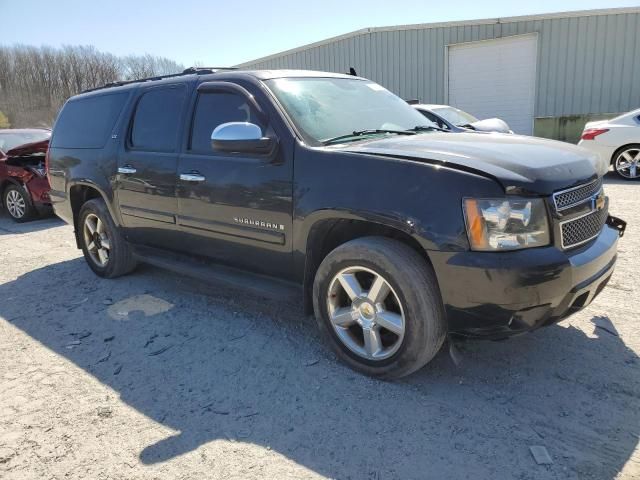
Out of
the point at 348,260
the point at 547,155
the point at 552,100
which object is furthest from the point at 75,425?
the point at 552,100

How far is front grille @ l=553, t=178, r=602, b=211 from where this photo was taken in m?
2.61

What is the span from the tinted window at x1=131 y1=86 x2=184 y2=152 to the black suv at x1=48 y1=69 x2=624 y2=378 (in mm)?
15

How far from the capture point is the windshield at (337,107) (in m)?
3.34

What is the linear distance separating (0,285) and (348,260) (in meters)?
4.23

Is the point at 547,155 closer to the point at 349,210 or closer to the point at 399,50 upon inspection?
the point at 349,210

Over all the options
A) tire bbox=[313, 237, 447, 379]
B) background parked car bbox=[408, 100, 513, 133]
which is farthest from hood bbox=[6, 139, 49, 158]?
tire bbox=[313, 237, 447, 379]

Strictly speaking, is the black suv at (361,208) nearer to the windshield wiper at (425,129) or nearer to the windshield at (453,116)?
the windshield wiper at (425,129)

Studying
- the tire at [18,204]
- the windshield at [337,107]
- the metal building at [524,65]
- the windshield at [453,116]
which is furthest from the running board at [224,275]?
the metal building at [524,65]

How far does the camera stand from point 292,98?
345 cm

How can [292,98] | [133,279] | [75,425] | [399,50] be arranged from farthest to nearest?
1. [399,50]
2. [133,279]
3. [292,98]
4. [75,425]

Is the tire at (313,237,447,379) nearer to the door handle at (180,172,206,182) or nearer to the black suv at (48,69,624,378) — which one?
the black suv at (48,69,624,378)

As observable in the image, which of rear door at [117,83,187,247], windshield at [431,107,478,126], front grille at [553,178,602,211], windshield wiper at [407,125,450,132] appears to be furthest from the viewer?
windshield at [431,107,478,126]

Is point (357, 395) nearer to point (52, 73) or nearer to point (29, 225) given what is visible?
point (29, 225)

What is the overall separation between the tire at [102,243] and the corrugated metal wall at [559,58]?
14.9m
